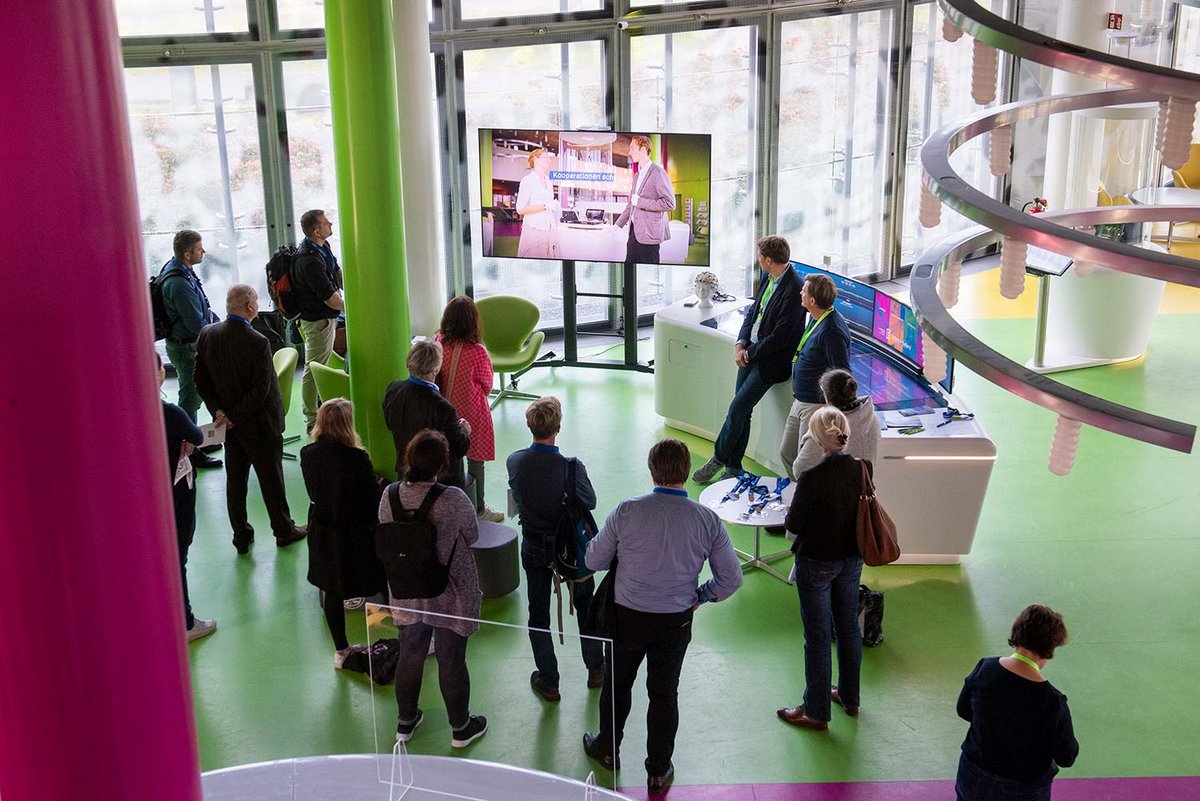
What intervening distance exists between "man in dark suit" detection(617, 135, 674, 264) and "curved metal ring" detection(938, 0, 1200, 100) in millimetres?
6429

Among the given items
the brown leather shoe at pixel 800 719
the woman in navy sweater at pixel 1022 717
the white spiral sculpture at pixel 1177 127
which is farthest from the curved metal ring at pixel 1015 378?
the brown leather shoe at pixel 800 719

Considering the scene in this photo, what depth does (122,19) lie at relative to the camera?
11.2 metres

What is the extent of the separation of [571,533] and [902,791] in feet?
5.81

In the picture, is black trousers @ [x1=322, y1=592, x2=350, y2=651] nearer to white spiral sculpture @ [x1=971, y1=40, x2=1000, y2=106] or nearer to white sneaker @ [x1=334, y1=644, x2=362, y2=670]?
white sneaker @ [x1=334, y1=644, x2=362, y2=670]

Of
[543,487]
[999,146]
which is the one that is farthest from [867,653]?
[999,146]

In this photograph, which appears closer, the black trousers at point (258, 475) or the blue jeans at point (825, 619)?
Answer: the blue jeans at point (825, 619)

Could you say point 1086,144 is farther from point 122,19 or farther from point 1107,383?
point 122,19

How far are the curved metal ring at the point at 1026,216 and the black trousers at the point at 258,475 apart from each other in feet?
16.1

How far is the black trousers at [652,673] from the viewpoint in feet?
17.4

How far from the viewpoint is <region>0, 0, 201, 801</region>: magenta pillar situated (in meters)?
2.47

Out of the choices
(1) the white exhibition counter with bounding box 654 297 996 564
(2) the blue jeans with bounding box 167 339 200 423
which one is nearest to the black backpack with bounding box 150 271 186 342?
(2) the blue jeans with bounding box 167 339 200 423

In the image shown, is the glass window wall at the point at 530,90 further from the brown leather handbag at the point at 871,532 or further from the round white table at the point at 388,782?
the round white table at the point at 388,782

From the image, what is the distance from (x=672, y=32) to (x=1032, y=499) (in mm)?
5524

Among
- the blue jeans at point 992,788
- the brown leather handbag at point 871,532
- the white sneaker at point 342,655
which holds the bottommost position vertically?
the white sneaker at point 342,655
